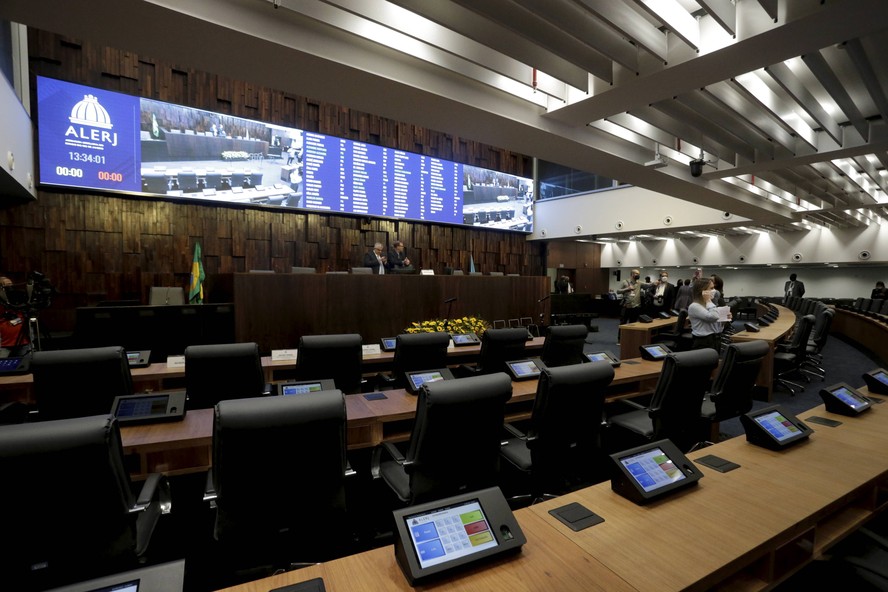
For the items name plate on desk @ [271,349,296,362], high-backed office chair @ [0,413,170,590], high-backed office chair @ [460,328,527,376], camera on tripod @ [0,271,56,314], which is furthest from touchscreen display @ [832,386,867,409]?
camera on tripod @ [0,271,56,314]

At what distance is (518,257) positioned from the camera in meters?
12.7

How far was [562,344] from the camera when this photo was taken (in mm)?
3781

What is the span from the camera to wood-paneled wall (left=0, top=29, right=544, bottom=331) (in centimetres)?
649

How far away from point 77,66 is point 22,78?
852 mm

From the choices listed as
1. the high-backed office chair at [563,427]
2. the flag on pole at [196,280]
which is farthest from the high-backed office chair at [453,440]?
the flag on pole at [196,280]

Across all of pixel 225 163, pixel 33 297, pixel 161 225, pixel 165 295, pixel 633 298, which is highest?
pixel 225 163

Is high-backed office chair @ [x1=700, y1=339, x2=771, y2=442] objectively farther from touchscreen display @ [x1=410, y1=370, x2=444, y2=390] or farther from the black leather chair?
the black leather chair

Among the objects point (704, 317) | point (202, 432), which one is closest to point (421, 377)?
point (202, 432)

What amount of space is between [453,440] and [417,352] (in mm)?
1478

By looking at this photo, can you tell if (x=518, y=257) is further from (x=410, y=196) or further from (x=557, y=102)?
(x=557, y=102)

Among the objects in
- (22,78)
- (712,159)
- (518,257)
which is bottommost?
(518,257)

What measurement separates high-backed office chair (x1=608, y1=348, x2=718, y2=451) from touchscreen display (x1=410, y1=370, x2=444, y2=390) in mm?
1226

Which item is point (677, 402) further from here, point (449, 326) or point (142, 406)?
point (449, 326)

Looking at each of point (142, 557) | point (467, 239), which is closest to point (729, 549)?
point (142, 557)
